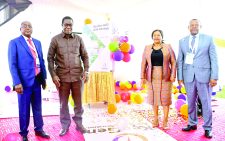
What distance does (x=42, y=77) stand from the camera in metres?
3.40

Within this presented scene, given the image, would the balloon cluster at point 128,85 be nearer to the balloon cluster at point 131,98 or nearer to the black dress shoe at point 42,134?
the balloon cluster at point 131,98

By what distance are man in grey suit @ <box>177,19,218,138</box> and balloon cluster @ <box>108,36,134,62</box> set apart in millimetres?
1621

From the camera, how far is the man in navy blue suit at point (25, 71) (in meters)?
3.14

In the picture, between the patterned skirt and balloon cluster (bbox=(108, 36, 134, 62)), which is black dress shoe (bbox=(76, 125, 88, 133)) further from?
balloon cluster (bbox=(108, 36, 134, 62))

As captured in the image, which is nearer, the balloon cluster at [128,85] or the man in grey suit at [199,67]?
the man in grey suit at [199,67]

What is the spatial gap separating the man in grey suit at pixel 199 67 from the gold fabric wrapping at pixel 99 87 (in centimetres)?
175

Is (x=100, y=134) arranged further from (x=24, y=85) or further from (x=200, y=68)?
(x=200, y=68)

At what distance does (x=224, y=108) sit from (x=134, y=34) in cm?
377

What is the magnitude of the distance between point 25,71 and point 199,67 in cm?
215

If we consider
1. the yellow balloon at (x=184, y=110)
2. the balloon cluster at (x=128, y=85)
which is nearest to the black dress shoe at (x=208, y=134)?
the yellow balloon at (x=184, y=110)

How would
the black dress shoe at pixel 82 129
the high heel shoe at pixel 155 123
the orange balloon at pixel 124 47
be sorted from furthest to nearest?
the orange balloon at pixel 124 47, the high heel shoe at pixel 155 123, the black dress shoe at pixel 82 129

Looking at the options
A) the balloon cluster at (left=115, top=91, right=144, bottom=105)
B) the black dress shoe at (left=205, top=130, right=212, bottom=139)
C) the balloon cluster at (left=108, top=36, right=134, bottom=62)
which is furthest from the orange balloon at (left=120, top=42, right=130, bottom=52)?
the black dress shoe at (left=205, top=130, right=212, bottom=139)

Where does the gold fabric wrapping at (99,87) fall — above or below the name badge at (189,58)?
below

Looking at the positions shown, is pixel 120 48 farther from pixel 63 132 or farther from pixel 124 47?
pixel 63 132
